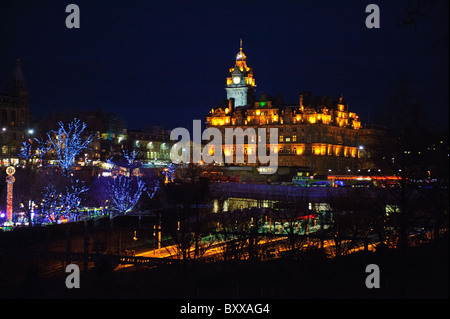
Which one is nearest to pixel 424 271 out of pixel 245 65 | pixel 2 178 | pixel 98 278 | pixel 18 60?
pixel 98 278

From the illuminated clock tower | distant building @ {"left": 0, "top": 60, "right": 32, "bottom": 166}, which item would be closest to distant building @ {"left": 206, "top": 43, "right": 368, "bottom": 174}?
the illuminated clock tower

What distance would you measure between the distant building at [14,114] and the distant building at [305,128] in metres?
38.0

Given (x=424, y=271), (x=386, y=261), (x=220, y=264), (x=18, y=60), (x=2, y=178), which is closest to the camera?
(x=424, y=271)

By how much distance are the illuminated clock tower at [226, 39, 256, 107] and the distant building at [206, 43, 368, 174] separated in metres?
10.7

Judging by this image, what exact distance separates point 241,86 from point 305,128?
25.5 meters

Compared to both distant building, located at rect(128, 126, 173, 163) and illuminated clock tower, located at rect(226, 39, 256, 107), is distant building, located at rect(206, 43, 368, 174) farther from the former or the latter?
distant building, located at rect(128, 126, 173, 163)

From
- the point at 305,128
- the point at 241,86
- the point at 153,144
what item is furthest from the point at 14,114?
the point at 241,86

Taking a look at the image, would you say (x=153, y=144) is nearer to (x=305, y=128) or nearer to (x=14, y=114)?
(x=305, y=128)

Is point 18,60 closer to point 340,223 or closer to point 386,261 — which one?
point 340,223

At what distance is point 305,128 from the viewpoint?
307 ft

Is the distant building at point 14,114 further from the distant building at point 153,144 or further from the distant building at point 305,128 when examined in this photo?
the distant building at point 305,128

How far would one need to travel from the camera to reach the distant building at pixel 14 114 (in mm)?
70875

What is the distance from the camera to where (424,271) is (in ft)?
42.1

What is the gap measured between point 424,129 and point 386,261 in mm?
4486
